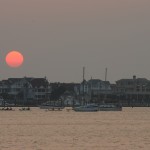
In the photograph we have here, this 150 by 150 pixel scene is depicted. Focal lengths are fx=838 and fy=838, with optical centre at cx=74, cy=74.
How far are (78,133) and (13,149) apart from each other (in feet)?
89.6

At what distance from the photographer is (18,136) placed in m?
96.2

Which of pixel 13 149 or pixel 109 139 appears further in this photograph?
pixel 109 139

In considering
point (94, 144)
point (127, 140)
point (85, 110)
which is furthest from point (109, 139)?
point (85, 110)

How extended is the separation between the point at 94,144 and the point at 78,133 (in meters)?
19.9

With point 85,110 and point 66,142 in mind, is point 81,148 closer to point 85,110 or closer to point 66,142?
point 66,142

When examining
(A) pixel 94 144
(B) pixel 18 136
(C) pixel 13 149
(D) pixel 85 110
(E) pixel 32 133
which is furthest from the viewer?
(D) pixel 85 110

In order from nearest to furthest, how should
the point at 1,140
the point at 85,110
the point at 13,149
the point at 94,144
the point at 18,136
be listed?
the point at 13,149 < the point at 94,144 < the point at 1,140 < the point at 18,136 < the point at 85,110

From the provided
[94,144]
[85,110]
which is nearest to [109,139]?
[94,144]

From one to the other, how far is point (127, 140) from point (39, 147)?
13.8 m

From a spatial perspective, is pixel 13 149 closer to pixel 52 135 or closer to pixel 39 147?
pixel 39 147

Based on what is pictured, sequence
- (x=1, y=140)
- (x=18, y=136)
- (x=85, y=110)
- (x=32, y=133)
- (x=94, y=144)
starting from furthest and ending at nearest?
(x=85, y=110), (x=32, y=133), (x=18, y=136), (x=1, y=140), (x=94, y=144)

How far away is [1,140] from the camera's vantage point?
8869 cm

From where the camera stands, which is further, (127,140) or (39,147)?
(127,140)

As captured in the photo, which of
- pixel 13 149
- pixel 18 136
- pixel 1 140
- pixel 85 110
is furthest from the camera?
pixel 85 110
